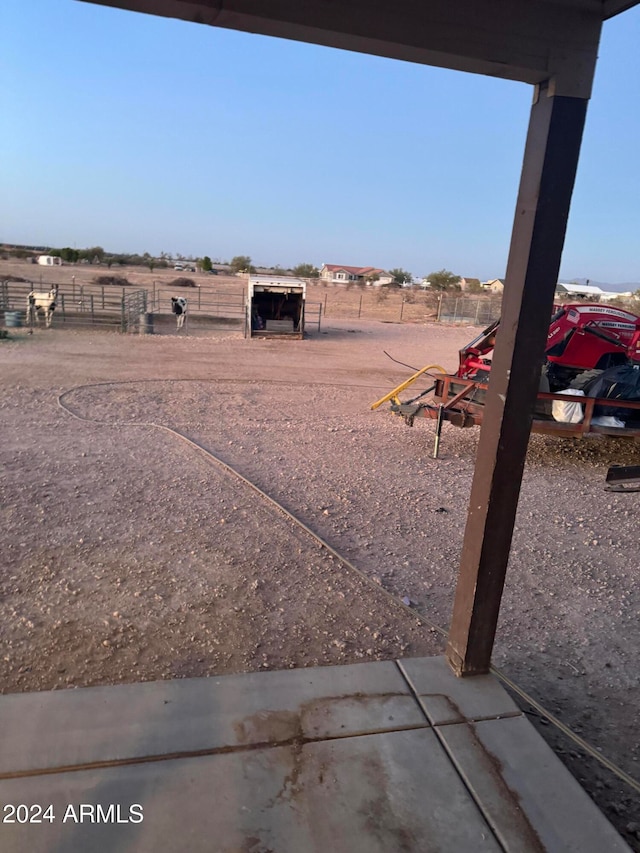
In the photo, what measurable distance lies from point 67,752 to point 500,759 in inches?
65.9

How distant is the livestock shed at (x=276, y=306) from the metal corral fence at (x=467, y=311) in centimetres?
1195

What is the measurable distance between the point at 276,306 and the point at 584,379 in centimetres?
1657

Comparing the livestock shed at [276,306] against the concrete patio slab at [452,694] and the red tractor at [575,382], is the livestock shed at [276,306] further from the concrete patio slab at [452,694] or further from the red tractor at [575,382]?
the concrete patio slab at [452,694]

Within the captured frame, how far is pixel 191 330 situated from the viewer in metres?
21.2

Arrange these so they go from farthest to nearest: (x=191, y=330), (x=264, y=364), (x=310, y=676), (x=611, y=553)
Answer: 1. (x=191, y=330)
2. (x=264, y=364)
3. (x=611, y=553)
4. (x=310, y=676)

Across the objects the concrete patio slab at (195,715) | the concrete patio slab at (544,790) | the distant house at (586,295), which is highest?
the distant house at (586,295)

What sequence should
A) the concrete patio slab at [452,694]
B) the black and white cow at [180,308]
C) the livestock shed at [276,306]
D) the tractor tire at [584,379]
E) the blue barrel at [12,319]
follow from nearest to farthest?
the concrete patio slab at [452,694], the tractor tire at [584,379], the blue barrel at [12,319], the livestock shed at [276,306], the black and white cow at [180,308]

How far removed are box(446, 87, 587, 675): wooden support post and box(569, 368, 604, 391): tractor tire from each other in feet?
19.4

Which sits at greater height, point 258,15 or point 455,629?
point 258,15

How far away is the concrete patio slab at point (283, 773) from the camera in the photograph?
1934 mm

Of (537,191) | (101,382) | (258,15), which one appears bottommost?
(101,382)

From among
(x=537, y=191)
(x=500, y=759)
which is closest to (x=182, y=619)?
(x=500, y=759)

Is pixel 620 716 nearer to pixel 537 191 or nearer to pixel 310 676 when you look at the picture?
pixel 310 676

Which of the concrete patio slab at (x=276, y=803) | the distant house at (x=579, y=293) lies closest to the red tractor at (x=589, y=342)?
the concrete patio slab at (x=276, y=803)
